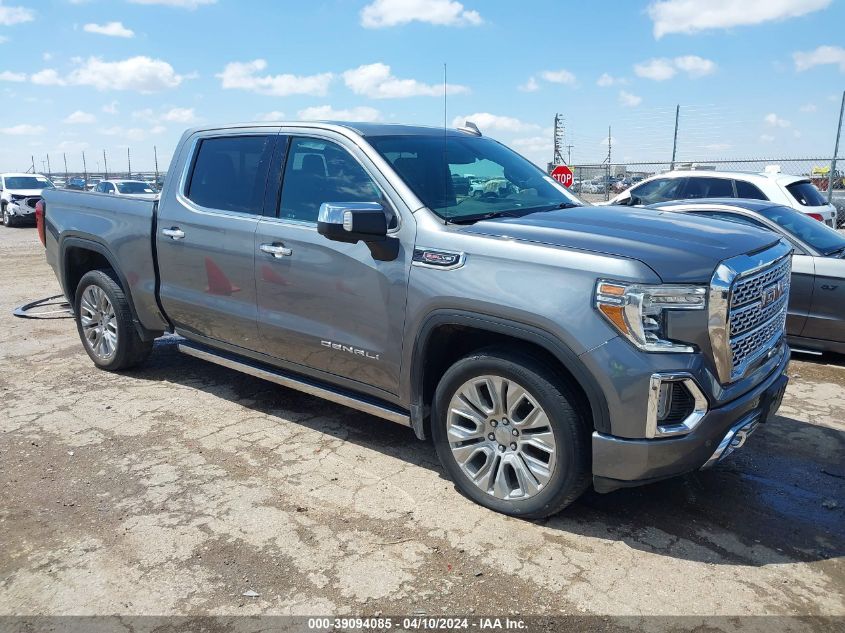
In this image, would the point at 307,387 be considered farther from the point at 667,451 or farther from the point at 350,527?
the point at 667,451

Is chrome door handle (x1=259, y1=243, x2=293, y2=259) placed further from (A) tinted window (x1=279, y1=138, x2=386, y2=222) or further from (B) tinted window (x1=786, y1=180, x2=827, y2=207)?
(B) tinted window (x1=786, y1=180, x2=827, y2=207)

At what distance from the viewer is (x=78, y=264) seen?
620 centimetres

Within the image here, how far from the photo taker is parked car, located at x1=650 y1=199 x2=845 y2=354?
6012 mm

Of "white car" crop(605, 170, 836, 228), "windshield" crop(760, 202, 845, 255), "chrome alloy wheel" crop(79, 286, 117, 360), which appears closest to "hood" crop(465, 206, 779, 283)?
"windshield" crop(760, 202, 845, 255)

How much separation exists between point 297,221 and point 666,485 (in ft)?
8.58

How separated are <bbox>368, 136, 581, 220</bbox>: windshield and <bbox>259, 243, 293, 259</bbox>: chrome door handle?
0.81m

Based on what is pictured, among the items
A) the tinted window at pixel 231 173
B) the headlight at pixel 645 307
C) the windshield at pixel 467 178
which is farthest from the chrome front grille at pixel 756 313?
the tinted window at pixel 231 173

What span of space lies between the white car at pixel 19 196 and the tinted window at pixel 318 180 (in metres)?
21.9

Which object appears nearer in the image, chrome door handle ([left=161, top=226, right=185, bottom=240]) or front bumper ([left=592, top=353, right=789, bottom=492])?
front bumper ([left=592, top=353, right=789, bottom=492])

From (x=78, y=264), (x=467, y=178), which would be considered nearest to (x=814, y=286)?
(x=467, y=178)

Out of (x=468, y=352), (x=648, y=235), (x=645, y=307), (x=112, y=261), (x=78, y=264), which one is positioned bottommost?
(x=468, y=352)

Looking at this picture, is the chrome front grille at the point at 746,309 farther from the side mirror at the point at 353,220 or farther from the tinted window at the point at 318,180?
the tinted window at the point at 318,180


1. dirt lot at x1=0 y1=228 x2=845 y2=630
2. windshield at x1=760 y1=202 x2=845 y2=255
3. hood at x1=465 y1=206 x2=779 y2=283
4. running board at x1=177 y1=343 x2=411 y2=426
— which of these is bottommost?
dirt lot at x1=0 y1=228 x2=845 y2=630

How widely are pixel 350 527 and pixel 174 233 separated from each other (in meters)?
2.58
